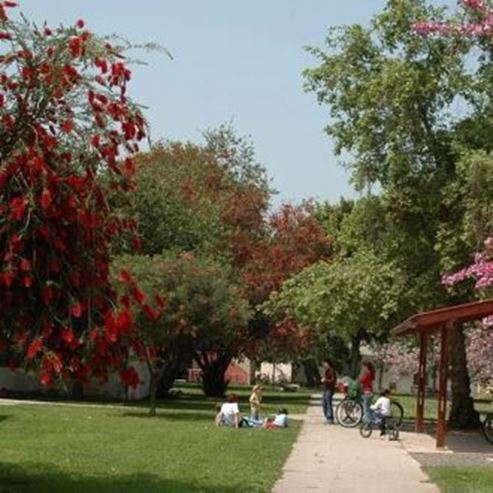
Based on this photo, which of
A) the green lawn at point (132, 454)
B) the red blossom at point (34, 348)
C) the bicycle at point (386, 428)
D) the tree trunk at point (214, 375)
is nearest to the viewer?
the red blossom at point (34, 348)

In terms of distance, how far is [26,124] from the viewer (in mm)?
10797

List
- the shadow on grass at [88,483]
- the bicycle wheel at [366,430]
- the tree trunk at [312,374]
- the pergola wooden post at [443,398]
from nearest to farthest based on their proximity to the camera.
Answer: the shadow on grass at [88,483] → the pergola wooden post at [443,398] → the bicycle wheel at [366,430] → the tree trunk at [312,374]

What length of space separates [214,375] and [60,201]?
38448mm

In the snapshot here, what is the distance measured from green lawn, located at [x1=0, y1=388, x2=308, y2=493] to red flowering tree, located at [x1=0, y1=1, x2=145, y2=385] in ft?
8.41

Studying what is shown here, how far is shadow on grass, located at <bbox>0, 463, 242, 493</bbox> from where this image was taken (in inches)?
484

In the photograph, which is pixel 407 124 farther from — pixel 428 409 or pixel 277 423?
pixel 428 409

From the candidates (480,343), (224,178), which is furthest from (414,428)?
(224,178)

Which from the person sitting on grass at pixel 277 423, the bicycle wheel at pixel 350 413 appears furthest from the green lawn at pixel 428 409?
the person sitting on grass at pixel 277 423

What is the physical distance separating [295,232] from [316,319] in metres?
19.0

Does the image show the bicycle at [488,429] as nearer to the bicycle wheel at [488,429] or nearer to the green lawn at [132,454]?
the bicycle wheel at [488,429]

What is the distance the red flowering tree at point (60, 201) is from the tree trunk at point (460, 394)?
17499mm

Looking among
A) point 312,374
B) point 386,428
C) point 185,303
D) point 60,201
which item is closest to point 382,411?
point 386,428

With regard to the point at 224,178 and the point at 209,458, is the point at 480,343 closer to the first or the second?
the point at 224,178

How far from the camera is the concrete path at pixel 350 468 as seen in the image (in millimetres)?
13688
